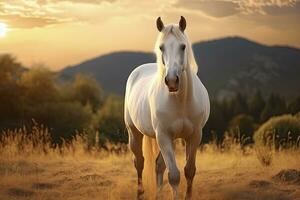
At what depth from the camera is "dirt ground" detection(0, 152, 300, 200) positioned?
7023 mm

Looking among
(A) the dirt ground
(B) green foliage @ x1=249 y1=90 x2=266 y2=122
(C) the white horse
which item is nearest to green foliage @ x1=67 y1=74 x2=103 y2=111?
(B) green foliage @ x1=249 y1=90 x2=266 y2=122

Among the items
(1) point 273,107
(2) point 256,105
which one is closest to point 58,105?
(1) point 273,107

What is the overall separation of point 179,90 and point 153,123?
1.76ft

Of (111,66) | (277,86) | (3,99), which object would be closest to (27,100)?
(3,99)

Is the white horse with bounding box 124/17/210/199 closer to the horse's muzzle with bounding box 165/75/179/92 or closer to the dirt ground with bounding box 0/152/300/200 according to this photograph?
the horse's muzzle with bounding box 165/75/179/92

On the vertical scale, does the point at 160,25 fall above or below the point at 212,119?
above

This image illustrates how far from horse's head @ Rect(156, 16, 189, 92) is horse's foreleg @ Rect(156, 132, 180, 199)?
0.72 m

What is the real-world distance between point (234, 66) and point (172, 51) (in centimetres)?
6395

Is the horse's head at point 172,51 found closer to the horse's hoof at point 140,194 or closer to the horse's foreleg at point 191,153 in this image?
the horse's foreleg at point 191,153

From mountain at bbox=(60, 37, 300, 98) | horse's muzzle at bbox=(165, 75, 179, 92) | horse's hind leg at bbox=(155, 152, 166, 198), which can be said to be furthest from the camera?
mountain at bbox=(60, 37, 300, 98)

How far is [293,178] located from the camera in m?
7.51

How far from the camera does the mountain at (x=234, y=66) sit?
5022 centimetres

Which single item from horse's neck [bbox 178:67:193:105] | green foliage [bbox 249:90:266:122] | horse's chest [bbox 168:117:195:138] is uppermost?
horse's neck [bbox 178:67:193:105]

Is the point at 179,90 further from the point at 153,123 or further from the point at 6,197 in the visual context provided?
the point at 6,197
